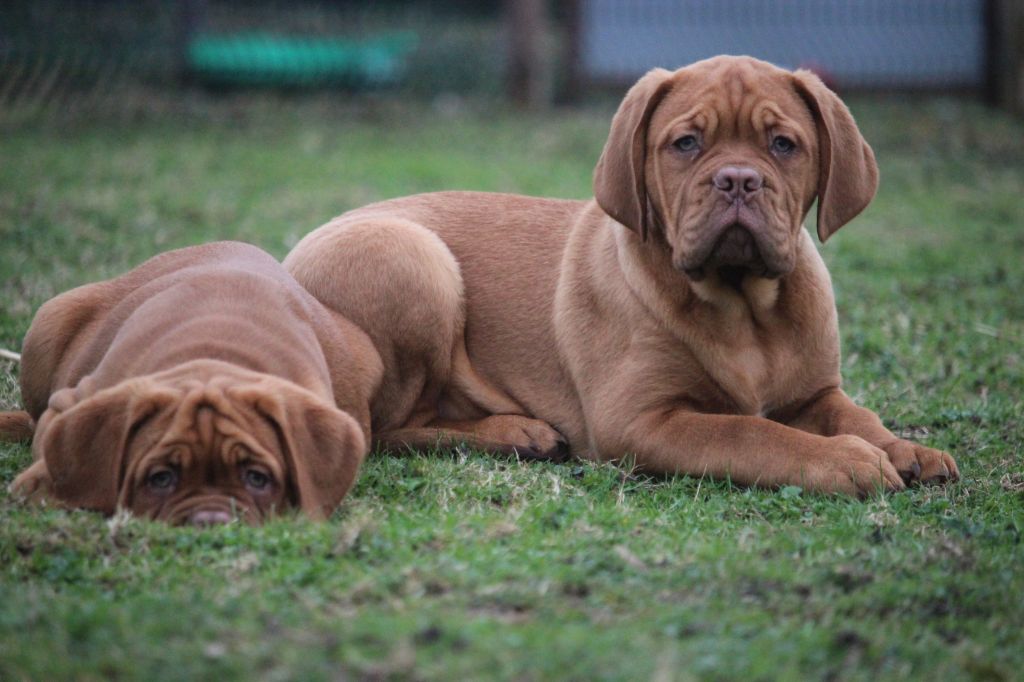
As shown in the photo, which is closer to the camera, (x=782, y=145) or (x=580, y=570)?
(x=580, y=570)

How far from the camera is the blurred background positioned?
17.6 m

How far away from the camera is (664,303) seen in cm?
575

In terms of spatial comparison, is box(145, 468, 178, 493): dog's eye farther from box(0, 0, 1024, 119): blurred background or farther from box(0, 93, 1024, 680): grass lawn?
box(0, 0, 1024, 119): blurred background

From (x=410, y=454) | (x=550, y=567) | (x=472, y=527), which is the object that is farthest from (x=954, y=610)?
(x=410, y=454)

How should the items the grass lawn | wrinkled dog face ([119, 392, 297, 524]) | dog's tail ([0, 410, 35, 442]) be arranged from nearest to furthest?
the grass lawn → wrinkled dog face ([119, 392, 297, 524]) → dog's tail ([0, 410, 35, 442])

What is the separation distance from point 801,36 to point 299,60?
22.6ft

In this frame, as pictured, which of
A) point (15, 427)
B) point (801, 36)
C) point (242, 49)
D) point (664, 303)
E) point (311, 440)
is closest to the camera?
point (311, 440)

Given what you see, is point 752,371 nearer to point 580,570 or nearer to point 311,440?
point 580,570

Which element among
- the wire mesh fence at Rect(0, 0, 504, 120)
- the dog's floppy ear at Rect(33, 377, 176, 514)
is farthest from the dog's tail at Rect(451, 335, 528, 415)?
the wire mesh fence at Rect(0, 0, 504, 120)

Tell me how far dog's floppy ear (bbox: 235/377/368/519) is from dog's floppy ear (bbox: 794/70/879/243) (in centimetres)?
224

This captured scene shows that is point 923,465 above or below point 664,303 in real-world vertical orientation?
below

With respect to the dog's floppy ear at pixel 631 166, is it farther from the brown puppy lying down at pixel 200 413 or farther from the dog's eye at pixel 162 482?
the dog's eye at pixel 162 482

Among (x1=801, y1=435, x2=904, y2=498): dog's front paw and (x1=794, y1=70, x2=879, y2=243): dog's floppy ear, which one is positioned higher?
(x1=794, y1=70, x2=879, y2=243): dog's floppy ear

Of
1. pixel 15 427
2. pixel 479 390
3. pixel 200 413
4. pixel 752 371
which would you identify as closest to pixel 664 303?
pixel 752 371
